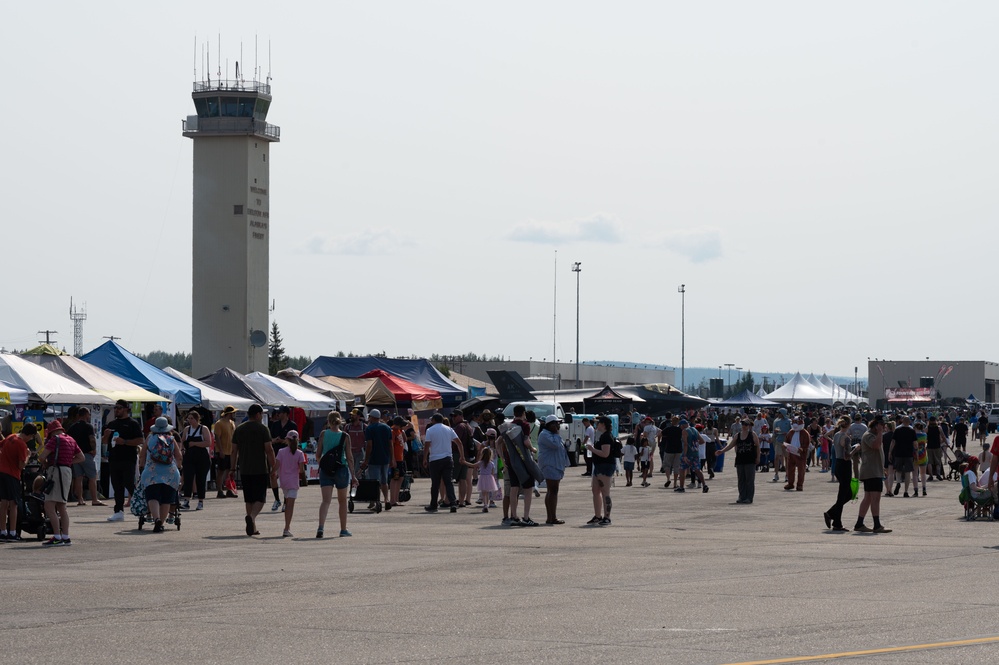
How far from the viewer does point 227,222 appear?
260 feet

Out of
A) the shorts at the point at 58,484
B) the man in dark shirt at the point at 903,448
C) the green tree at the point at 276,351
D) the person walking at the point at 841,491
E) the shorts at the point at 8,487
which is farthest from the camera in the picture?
the green tree at the point at 276,351

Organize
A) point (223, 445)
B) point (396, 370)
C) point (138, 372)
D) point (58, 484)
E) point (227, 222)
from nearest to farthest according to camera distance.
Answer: point (58, 484) < point (223, 445) < point (138, 372) < point (396, 370) < point (227, 222)

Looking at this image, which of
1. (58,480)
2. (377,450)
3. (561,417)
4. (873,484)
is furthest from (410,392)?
(58,480)

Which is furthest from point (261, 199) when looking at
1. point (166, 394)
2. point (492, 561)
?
point (492, 561)

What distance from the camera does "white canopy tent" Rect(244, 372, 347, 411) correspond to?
99.8 ft

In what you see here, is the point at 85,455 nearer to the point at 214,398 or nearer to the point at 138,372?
the point at 138,372

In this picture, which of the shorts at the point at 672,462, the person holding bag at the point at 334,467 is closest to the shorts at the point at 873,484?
the person holding bag at the point at 334,467

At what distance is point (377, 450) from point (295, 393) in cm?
1222

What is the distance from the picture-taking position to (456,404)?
45.0 metres

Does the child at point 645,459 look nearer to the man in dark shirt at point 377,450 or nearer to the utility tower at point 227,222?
the man in dark shirt at point 377,450

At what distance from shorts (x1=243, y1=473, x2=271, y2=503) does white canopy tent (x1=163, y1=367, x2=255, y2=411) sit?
1046 cm

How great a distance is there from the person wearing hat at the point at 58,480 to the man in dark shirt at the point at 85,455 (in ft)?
16.1

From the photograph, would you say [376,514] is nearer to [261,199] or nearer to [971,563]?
[971,563]

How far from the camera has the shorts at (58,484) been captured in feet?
48.0
